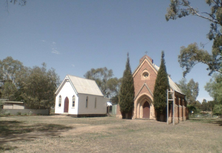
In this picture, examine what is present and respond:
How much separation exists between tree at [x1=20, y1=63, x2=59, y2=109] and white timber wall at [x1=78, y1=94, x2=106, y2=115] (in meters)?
8.93

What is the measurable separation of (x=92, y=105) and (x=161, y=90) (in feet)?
50.9

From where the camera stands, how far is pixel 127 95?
1240 inches

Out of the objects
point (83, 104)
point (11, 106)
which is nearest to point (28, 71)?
point (11, 106)

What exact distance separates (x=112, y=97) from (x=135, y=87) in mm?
43396

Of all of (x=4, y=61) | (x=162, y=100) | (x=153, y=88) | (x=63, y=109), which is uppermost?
(x=4, y=61)

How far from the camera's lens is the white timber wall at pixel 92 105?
113 feet

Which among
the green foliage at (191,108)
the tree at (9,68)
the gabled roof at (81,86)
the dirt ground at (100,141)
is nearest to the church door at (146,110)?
the gabled roof at (81,86)

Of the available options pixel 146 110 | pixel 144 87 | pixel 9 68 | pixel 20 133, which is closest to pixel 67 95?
pixel 144 87

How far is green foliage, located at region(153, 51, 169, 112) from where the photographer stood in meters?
27.8

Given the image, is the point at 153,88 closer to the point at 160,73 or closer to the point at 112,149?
the point at 160,73

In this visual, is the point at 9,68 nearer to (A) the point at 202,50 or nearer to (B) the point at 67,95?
(B) the point at 67,95

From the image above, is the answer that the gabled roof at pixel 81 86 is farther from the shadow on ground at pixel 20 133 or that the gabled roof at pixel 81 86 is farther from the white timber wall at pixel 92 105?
the shadow on ground at pixel 20 133

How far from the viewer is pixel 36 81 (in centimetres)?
3819

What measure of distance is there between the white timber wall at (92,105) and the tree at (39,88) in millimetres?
8928
